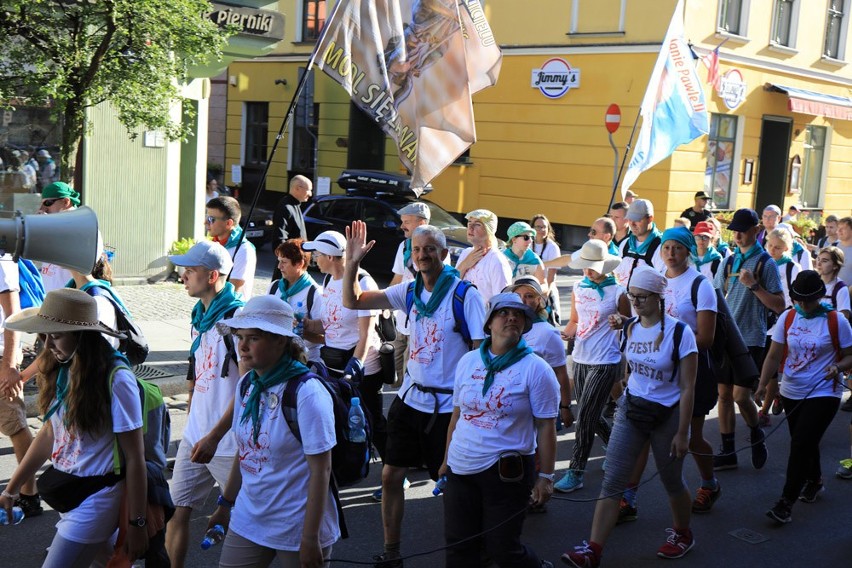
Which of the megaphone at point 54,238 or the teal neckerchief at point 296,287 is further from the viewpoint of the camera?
the teal neckerchief at point 296,287

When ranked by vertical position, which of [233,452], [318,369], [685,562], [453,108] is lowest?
[685,562]

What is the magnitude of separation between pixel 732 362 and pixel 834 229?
22.5ft

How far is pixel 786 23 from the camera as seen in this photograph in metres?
25.3

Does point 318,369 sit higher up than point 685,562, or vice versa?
point 318,369

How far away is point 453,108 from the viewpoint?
738cm

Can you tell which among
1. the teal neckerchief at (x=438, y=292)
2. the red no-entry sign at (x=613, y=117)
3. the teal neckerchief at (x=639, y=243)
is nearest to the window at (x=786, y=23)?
the red no-entry sign at (x=613, y=117)

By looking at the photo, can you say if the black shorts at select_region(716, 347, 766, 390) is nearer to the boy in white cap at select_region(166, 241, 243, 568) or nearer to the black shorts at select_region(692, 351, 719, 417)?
the black shorts at select_region(692, 351, 719, 417)

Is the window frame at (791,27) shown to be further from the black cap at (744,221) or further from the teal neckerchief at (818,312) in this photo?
the teal neckerchief at (818,312)

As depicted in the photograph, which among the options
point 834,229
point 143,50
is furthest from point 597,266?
point 834,229

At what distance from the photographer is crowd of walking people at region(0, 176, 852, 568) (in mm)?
3930

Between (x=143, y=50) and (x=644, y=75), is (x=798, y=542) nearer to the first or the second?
(x=143, y=50)

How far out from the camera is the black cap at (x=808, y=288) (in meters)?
6.81

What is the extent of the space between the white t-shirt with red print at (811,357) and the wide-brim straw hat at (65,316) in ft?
15.7

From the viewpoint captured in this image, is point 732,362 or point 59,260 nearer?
point 59,260
